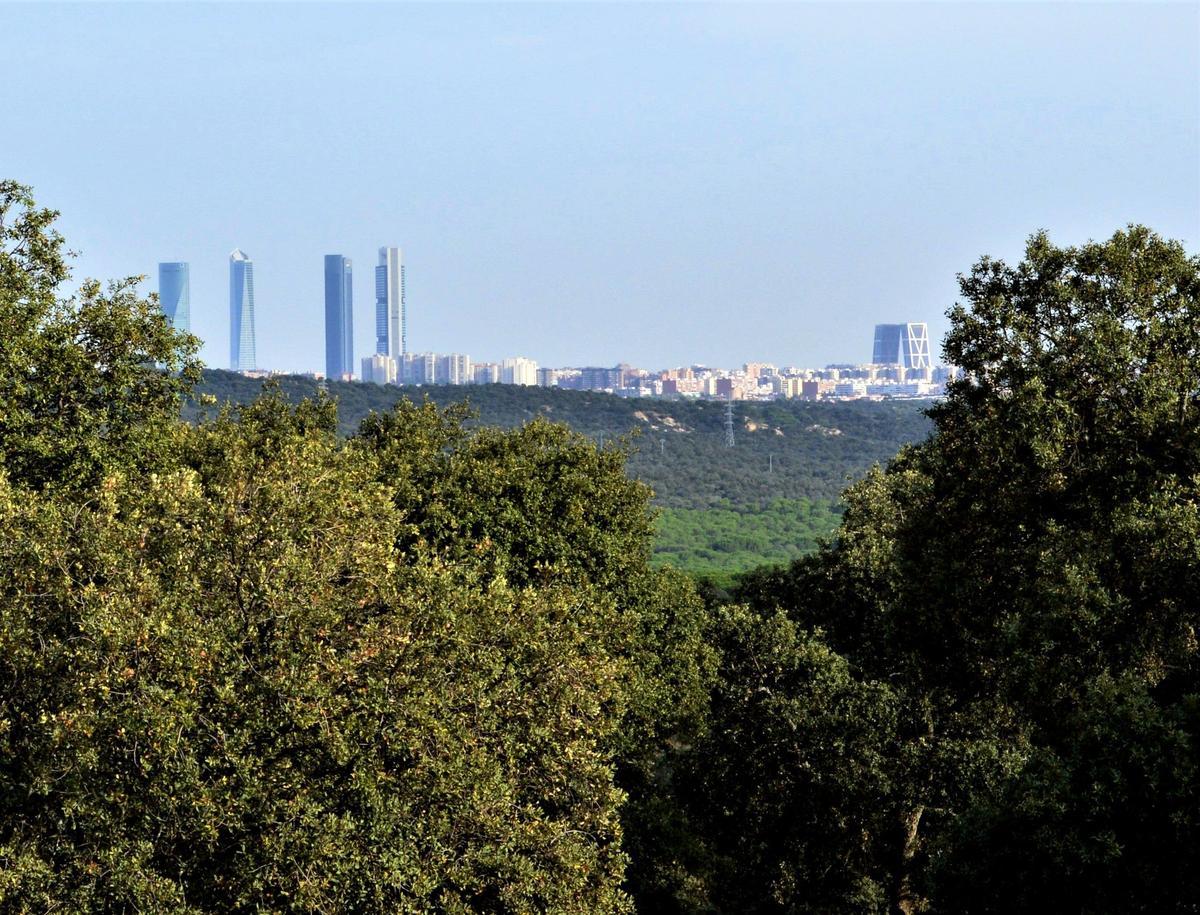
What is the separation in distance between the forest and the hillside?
282 feet

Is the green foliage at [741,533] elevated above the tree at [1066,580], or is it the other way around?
the tree at [1066,580]

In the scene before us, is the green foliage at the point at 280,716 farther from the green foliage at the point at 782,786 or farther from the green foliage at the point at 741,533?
the green foliage at the point at 741,533

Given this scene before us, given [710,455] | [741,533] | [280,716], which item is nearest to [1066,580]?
[280,716]

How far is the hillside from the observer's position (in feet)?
423

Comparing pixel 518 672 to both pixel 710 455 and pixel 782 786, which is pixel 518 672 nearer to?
pixel 782 786

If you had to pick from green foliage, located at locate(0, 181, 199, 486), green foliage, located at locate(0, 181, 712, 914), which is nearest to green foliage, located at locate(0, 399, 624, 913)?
green foliage, located at locate(0, 181, 712, 914)

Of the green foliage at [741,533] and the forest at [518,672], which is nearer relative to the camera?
the forest at [518,672]

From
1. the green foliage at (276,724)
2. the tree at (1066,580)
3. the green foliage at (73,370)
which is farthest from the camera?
the green foliage at (73,370)

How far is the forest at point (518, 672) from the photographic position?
1400 cm

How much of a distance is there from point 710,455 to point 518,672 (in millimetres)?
156985

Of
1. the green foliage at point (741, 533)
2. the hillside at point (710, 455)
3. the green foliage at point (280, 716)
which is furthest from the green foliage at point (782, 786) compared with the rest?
the green foliage at point (741, 533)

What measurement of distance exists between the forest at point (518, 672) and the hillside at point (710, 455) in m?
86.1

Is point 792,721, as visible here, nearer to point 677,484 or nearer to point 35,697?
point 35,697

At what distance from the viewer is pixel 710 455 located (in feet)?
568
